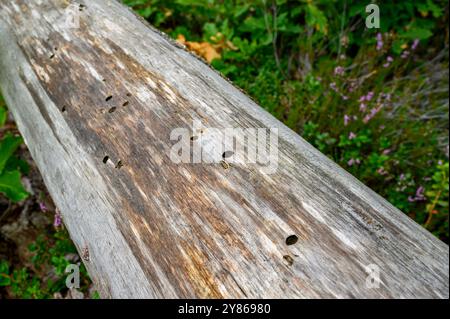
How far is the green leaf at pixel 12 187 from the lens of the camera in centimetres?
219

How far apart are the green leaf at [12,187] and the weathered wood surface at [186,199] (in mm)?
265

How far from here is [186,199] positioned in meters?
1.37

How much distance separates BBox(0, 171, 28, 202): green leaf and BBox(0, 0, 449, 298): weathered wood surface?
265 millimetres

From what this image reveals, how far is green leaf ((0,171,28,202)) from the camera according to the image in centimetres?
219

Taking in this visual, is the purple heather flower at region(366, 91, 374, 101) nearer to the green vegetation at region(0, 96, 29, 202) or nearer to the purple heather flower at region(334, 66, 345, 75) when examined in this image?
the purple heather flower at region(334, 66, 345, 75)

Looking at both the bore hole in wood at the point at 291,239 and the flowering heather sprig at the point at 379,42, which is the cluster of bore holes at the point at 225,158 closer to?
the bore hole in wood at the point at 291,239

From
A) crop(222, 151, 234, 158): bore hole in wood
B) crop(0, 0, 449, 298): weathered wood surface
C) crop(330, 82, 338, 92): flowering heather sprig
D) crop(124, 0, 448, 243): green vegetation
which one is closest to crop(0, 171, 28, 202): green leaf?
crop(0, 0, 449, 298): weathered wood surface

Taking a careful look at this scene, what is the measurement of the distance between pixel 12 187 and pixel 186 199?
4.56 feet

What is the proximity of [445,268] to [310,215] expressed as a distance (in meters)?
0.43

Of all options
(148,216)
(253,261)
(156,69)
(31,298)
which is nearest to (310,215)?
(253,261)

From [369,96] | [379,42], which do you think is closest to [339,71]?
[369,96]

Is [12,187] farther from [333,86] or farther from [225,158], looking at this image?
[333,86]

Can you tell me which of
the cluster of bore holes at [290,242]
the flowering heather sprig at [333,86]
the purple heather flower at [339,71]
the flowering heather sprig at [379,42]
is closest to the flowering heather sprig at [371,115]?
the flowering heather sprig at [333,86]

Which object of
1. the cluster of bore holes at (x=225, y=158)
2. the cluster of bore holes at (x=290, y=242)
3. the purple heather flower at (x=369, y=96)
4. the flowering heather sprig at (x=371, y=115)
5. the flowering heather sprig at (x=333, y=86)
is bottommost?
the flowering heather sprig at (x=371, y=115)
